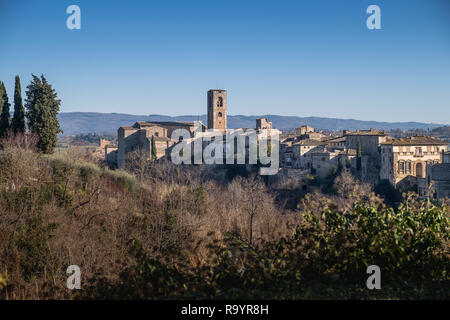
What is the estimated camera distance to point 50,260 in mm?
7570

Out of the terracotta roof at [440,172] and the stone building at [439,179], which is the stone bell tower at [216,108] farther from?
the terracotta roof at [440,172]

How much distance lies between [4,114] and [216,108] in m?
38.8

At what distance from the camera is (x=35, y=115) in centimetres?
1981

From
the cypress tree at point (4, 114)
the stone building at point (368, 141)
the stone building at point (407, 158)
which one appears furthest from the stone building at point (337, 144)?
the cypress tree at point (4, 114)

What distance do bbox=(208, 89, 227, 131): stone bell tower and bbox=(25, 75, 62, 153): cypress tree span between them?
36.0m

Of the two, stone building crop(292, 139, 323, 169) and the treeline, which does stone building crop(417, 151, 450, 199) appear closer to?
stone building crop(292, 139, 323, 169)

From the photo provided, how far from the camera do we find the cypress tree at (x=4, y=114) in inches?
755

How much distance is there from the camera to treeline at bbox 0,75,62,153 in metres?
19.5

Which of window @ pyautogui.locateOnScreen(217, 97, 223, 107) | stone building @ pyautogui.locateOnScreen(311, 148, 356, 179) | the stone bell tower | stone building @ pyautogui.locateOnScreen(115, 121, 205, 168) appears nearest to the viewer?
stone building @ pyautogui.locateOnScreen(311, 148, 356, 179)

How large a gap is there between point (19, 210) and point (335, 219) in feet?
25.7

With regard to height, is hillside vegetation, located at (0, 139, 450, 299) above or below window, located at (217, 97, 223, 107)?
below
